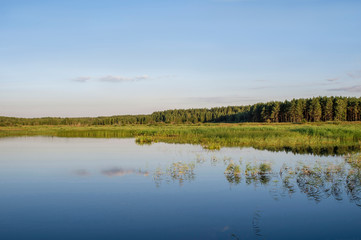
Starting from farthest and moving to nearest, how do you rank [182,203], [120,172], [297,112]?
[297,112] → [120,172] → [182,203]

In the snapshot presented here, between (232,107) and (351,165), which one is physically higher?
(232,107)

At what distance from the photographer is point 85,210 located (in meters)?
10.6

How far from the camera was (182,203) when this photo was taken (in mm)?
11320

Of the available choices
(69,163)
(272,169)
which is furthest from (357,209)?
(69,163)

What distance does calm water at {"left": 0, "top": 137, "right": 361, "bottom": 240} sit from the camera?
8.79m

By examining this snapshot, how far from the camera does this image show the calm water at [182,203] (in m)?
8.79

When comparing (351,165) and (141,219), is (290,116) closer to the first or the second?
(351,165)

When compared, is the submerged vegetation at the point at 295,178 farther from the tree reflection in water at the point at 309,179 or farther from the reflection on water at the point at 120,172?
the reflection on water at the point at 120,172

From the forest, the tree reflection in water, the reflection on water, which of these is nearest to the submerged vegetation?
the tree reflection in water

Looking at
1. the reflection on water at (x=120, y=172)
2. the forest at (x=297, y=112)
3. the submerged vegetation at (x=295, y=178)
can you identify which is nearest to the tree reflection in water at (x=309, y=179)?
the submerged vegetation at (x=295, y=178)

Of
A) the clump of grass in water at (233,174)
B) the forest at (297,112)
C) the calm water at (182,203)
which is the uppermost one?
the forest at (297,112)

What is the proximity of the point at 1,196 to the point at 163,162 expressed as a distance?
33.9ft

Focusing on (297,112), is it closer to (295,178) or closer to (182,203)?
(295,178)

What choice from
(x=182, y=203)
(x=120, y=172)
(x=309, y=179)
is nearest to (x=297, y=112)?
(x=309, y=179)
